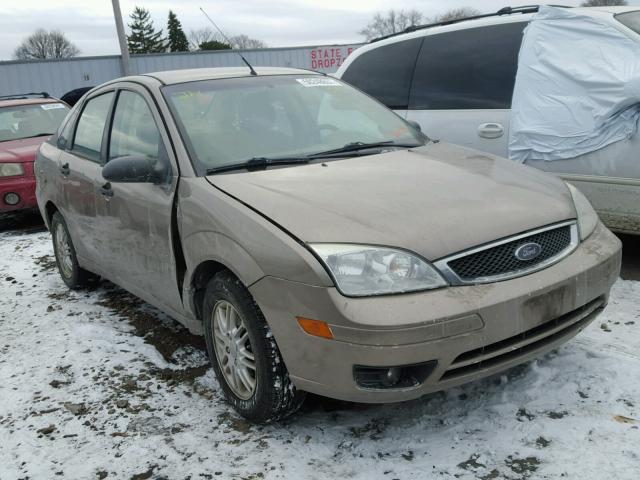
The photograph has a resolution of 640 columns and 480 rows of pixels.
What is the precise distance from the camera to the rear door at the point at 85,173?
4.29m

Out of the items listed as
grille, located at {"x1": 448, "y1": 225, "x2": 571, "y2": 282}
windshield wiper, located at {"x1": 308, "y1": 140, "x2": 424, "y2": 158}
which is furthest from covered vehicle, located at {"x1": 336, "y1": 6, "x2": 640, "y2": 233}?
grille, located at {"x1": 448, "y1": 225, "x2": 571, "y2": 282}

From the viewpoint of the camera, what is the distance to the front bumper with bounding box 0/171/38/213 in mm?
7641

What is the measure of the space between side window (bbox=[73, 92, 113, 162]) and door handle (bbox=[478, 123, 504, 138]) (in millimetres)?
2660

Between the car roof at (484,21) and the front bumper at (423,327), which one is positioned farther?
the car roof at (484,21)

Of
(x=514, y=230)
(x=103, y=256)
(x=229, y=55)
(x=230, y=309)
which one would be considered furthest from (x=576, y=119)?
(x=229, y=55)

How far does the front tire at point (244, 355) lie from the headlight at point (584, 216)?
58.9 inches

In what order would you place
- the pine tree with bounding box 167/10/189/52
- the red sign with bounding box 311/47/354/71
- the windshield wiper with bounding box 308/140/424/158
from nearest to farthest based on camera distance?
1. the windshield wiper with bounding box 308/140/424/158
2. the red sign with bounding box 311/47/354/71
3. the pine tree with bounding box 167/10/189/52

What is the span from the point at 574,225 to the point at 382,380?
46.6 inches

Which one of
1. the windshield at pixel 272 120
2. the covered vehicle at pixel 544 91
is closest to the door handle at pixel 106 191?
the windshield at pixel 272 120

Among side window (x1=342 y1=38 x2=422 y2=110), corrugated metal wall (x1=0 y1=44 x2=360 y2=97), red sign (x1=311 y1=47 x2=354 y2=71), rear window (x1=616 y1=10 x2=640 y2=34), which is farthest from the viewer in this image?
corrugated metal wall (x1=0 y1=44 x2=360 y2=97)

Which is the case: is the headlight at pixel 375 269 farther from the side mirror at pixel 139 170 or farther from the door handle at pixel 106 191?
the door handle at pixel 106 191

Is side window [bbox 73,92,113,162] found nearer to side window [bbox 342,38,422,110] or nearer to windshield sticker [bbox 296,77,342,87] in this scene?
windshield sticker [bbox 296,77,342,87]

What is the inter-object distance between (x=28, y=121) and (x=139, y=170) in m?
6.53

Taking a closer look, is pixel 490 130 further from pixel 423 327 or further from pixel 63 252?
pixel 63 252
